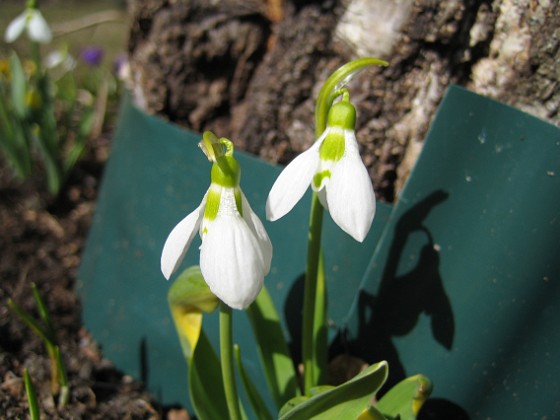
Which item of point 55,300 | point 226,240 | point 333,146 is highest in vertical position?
point 333,146

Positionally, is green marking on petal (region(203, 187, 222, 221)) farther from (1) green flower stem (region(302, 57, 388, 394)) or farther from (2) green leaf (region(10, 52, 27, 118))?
(2) green leaf (region(10, 52, 27, 118))

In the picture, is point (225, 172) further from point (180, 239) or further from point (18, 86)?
point (18, 86)

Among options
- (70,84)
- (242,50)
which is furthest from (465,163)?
(70,84)

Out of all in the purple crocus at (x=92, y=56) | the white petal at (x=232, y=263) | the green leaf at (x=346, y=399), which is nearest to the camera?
the white petal at (x=232, y=263)

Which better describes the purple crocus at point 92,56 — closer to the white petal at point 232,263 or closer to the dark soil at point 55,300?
the dark soil at point 55,300

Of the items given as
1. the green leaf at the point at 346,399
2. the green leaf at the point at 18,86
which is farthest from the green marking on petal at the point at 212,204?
the green leaf at the point at 18,86

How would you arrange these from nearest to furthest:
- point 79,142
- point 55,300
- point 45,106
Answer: point 55,300 < point 45,106 < point 79,142

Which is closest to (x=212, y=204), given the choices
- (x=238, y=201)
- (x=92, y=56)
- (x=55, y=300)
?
(x=238, y=201)
